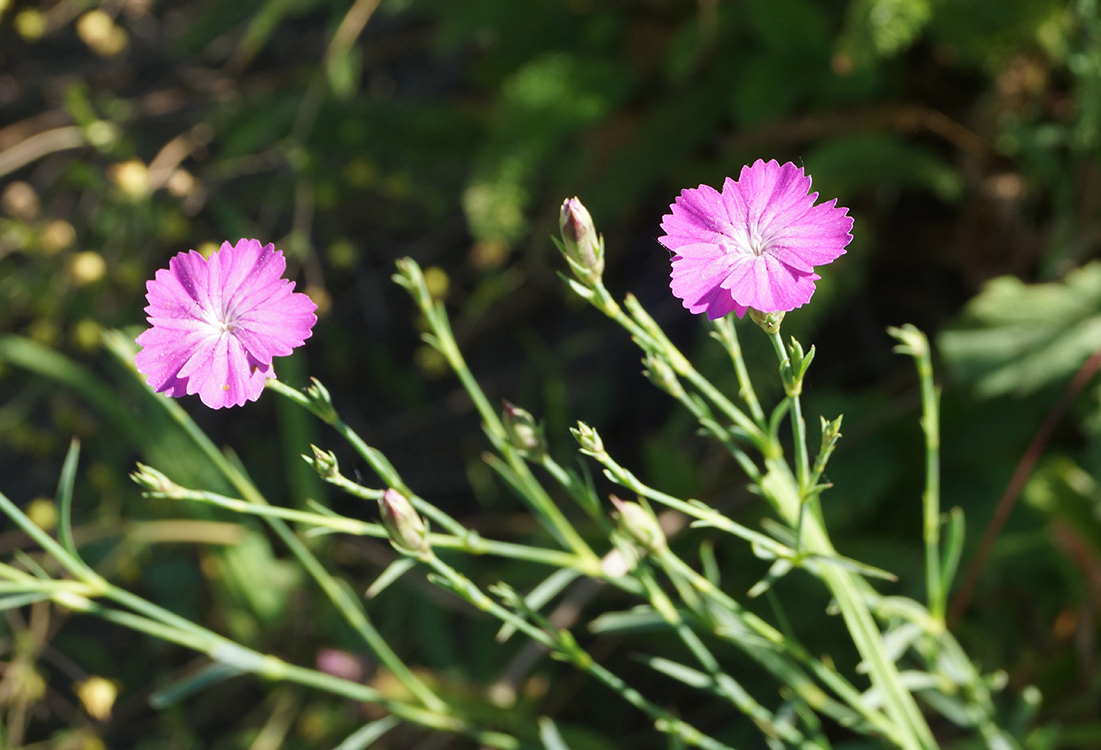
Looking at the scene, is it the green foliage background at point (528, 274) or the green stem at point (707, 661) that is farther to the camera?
the green foliage background at point (528, 274)

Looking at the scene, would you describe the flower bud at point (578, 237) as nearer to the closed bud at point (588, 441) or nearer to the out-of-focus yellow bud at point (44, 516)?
the closed bud at point (588, 441)

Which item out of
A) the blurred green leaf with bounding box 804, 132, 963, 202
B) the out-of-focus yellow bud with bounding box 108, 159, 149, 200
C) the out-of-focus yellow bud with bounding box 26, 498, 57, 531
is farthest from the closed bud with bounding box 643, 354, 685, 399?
the out-of-focus yellow bud with bounding box 26, 498, 57, 531

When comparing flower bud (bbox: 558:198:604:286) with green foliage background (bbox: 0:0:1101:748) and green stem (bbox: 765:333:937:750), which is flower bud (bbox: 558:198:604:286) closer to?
green stem (bbox: 765:333:937:750)

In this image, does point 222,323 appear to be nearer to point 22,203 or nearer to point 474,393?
point 474,393

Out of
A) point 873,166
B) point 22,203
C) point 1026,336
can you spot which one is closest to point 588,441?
point 1026,336

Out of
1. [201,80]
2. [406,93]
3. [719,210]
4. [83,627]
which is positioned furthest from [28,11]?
[719,210]

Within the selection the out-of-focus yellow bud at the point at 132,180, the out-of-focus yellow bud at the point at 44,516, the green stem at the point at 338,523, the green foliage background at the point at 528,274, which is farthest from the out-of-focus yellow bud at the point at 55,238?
the green stem at the point at 338,523
